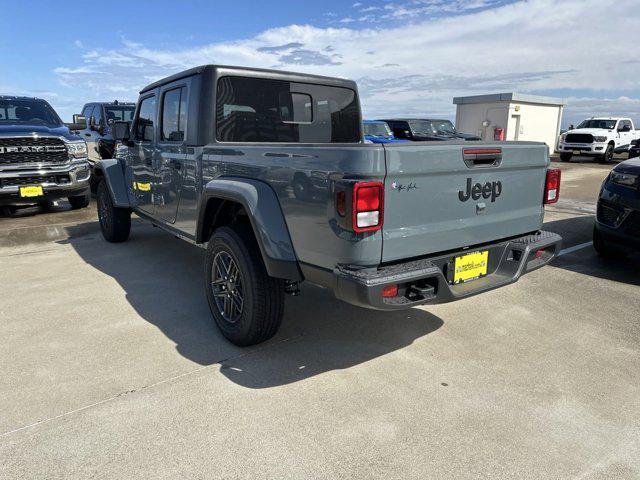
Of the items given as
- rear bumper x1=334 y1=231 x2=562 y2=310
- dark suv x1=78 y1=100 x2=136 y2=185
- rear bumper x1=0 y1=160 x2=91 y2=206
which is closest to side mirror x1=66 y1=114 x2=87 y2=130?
rear bumper x1=0 y1=160 x2=91 y2=206

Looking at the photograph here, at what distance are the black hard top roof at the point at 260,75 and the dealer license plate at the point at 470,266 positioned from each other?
228 cm

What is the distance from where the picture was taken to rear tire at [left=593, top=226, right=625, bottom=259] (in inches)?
217

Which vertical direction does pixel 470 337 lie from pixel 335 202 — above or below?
below

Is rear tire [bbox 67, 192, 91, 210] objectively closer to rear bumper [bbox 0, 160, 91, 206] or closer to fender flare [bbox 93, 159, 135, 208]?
rear bumper [bbox 0, 160, 91, 206]

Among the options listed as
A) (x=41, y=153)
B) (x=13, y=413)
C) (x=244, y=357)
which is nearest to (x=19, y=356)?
(x=13, y=413)

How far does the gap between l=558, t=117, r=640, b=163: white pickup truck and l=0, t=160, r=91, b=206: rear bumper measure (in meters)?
21.5

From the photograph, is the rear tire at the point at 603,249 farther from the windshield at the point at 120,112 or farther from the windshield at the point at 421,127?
the windshield at the point at 421,127

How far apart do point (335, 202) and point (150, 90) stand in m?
Result: 3.21

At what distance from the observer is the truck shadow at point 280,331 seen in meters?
3.18

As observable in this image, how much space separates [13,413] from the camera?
2.66m

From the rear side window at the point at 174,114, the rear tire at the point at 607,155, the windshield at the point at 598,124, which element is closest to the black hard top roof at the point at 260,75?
the rear side window at the point at 174,114

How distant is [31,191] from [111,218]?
8.33 feet

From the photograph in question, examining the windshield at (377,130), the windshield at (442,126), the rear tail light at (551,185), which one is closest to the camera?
A: the rear tail light at (551,185)

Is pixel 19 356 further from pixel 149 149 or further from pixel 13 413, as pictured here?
pixel 149 149
